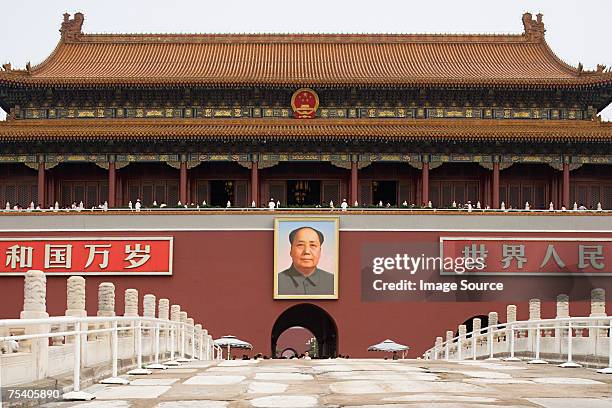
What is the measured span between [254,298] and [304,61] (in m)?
12.4

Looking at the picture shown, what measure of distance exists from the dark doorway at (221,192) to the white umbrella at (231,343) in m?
7.13

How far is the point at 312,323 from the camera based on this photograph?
4272 centimetres

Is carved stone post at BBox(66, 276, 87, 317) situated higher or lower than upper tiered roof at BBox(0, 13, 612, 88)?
lower

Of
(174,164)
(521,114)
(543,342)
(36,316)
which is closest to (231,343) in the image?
(174,164)

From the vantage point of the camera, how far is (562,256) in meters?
32.2

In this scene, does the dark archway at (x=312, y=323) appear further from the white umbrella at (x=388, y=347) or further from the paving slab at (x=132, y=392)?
the paving slab at (x=132, y=392)

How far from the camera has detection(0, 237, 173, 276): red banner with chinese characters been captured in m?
32.2

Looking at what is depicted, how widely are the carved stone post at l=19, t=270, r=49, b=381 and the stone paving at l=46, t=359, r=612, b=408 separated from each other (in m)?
0.67

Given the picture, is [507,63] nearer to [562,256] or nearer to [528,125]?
[528,125]

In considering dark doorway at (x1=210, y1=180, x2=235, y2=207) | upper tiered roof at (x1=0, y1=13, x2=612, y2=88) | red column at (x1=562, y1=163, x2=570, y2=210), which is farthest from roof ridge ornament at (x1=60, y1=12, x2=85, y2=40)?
red column at (x1=562, y1=163, x2=570, y2=210)

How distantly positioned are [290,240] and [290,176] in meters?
5.76

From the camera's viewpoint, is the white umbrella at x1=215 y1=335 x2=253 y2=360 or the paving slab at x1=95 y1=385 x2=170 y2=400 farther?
the white umbrella at x1=215 y1=335 x2=253 y2=360

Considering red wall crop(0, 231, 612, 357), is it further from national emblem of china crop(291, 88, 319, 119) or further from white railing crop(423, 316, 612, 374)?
national emblem of china crop(291, 88, 319, 119)

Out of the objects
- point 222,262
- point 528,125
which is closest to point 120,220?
point 222,262
